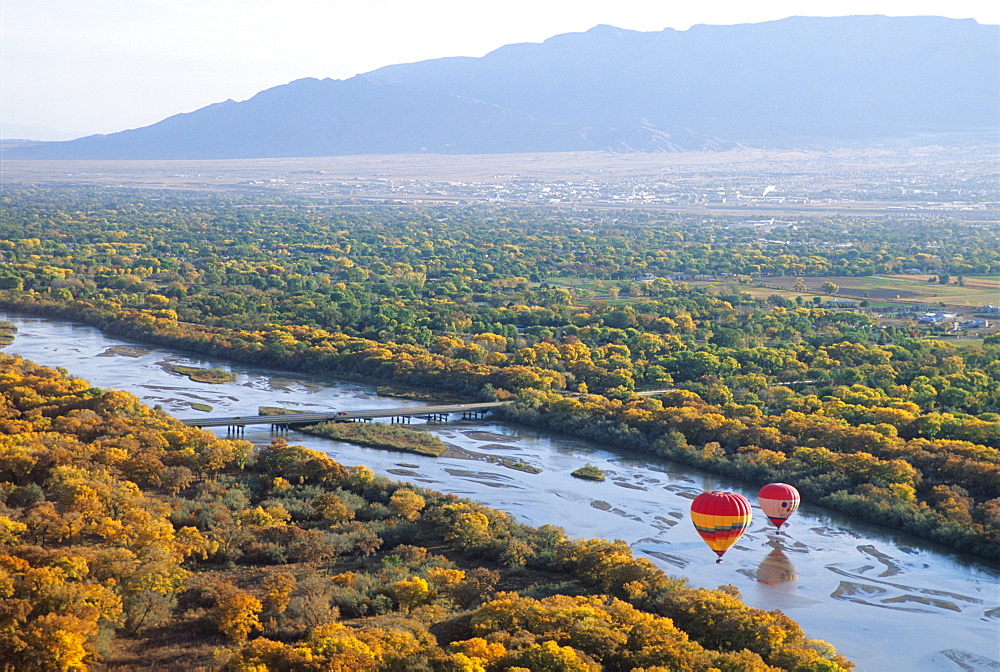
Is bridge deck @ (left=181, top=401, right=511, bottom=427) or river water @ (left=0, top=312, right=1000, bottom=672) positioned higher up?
bridge deck @ (left=181, top=401, right=511, bottom=427)

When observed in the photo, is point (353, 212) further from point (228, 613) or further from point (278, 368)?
point (228, 613)

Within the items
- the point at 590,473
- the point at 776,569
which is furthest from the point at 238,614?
the point at 590,473

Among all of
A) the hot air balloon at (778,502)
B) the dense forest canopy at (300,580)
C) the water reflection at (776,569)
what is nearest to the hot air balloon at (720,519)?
the water reflection at (776,569)

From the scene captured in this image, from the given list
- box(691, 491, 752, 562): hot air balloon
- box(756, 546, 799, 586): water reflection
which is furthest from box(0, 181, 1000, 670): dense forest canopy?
box(756, 546, 799, 586): water reflection

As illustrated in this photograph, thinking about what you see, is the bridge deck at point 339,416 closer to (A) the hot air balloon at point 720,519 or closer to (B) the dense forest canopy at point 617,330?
(B) the dense forest canopy at point 617,330

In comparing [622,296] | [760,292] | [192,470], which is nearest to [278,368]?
[192,470]

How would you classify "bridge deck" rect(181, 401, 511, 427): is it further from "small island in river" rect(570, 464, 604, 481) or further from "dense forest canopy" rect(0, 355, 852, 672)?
"small island in river" rect(570, 464, 604, 481)
